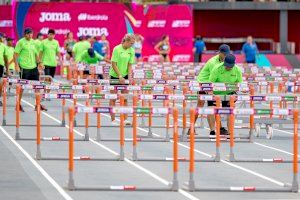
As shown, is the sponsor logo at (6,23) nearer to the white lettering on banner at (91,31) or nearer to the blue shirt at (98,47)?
the white lettering on banner at (91,31)

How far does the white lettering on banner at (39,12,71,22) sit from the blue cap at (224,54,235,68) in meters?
27.9

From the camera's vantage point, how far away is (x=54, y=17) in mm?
52281

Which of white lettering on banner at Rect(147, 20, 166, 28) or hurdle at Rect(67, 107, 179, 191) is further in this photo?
white lettering on banner at Rect(147, 20, 166, 28)

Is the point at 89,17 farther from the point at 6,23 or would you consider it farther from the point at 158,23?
the point at 158,23

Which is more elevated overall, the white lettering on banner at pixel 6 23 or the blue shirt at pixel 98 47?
the white lettering on banner at pixel 6 23

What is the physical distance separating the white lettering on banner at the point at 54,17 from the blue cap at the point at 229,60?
2786cm

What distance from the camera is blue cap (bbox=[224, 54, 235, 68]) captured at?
24609mm

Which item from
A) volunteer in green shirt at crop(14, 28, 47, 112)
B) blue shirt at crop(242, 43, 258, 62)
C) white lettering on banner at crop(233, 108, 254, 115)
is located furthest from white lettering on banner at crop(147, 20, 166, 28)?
white lettering on banner at crop(233, 108, 254, 115)

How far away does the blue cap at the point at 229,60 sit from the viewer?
24.6 meters

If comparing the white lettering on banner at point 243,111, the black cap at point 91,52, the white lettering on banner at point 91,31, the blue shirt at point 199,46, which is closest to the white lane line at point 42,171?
the white lettering on banner at point 243,111

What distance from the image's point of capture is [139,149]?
23.2m

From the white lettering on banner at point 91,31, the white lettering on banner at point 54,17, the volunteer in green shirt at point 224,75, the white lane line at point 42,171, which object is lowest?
the white lane line at point 42,171

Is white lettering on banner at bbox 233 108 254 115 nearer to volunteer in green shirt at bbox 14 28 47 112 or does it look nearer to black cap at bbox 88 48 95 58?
volunteer in green shirt at bbox 14 28 47 112

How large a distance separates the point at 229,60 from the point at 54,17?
28252 mm
